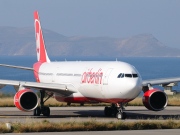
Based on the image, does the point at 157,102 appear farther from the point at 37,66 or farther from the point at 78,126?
the point at 37,66

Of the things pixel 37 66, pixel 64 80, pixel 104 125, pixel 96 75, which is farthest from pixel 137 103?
pixel 104 125

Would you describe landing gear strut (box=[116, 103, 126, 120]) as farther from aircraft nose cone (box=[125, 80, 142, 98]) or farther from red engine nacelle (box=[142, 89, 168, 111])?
red engine nacelle (box=[142, 89, 168, 111])

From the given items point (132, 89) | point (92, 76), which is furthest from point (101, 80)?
point (132, 89)

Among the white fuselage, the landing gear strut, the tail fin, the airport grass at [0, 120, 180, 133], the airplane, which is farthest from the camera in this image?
the tail fin

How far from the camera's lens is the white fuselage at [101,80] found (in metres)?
36.2

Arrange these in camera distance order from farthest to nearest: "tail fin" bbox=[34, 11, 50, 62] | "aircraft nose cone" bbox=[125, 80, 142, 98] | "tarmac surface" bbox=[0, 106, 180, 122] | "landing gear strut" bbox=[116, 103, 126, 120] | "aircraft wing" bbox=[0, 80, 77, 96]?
"tail fin" bbox=[34, 11, 50, 62] → "aircraft wing" bbox=[0, 80, 77, 96] → "tarmac surface" bbox=[0, 106, 180, 122] → "landing gear strut" bbox=[116, 103, 126, 120] → "aircraft nose cone" bbox=[125, 80, 142, 98]

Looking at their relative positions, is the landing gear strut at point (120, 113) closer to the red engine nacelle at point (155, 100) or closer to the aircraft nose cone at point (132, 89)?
the aircraft nose cone at point (132, 89)

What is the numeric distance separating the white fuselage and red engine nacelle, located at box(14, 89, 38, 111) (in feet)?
9.82

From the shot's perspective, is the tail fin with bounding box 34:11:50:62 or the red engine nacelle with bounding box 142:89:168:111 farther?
the tail fin with bounding box 34:11:50:62

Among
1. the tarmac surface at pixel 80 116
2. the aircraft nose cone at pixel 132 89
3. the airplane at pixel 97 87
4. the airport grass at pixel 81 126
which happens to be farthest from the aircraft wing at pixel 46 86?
the airport grass at pixel 81 126

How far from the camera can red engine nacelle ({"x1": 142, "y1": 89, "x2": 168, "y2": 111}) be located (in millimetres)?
38500

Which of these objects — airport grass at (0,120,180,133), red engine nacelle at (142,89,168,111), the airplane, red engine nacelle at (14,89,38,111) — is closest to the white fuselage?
the airplane

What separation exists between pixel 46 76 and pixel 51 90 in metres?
5.99

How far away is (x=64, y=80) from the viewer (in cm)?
4347
